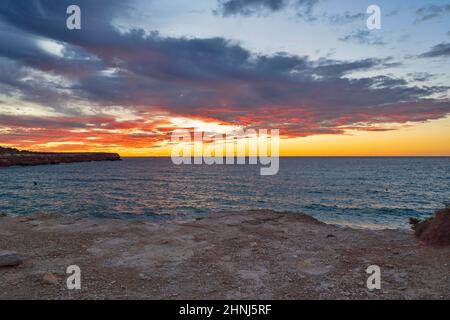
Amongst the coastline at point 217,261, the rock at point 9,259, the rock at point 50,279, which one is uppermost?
the rock at point 9,259

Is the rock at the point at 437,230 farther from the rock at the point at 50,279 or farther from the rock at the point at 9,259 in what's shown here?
the rock at the point at 9,259

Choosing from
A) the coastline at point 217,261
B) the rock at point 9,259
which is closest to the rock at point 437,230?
the coastline at point 217,261

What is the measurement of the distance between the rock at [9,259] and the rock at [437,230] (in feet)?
66.0

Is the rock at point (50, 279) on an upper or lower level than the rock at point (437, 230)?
lower

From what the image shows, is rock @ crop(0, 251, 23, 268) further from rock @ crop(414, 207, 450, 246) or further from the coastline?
rock @ crop(414, 207, 450, 246)

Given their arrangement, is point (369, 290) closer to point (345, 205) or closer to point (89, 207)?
point (345, 205)

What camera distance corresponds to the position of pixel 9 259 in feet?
39.1

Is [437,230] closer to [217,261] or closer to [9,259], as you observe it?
[217,261]

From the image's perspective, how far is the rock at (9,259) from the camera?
11.7m

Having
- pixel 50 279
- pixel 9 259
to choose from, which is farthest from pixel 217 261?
pixel 9 259

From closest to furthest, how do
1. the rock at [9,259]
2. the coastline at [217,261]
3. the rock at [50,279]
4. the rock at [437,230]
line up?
the coastline at [217,261] → the rock at [50,279] → the rock at [9,259] → the rock at [437,230]

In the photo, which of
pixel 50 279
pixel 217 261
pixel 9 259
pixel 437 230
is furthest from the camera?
pixel 437 230

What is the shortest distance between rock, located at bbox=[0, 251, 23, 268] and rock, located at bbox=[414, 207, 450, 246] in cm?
2012

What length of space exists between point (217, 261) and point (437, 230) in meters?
11.8
